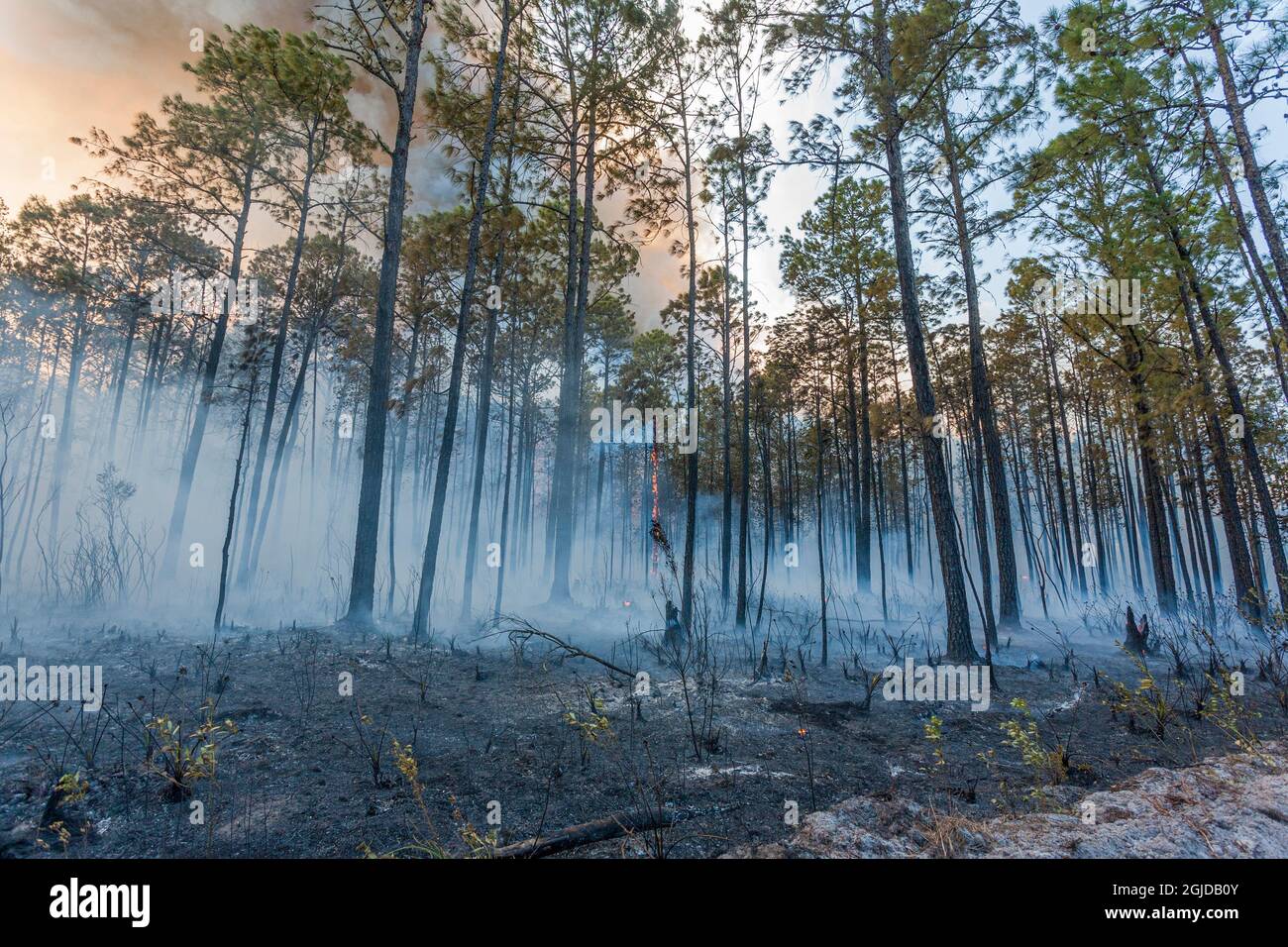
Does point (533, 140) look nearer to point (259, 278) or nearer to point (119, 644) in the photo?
point (259, 278)

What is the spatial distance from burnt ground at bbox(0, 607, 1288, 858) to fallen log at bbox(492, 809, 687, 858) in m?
0.07

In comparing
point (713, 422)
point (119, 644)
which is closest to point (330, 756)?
point (119, 644)

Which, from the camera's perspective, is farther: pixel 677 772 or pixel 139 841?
pixel 677 772

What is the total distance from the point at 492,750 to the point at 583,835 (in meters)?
2.16

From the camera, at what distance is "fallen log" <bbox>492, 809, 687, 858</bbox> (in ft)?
6.86

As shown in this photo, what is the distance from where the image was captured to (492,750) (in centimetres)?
411
